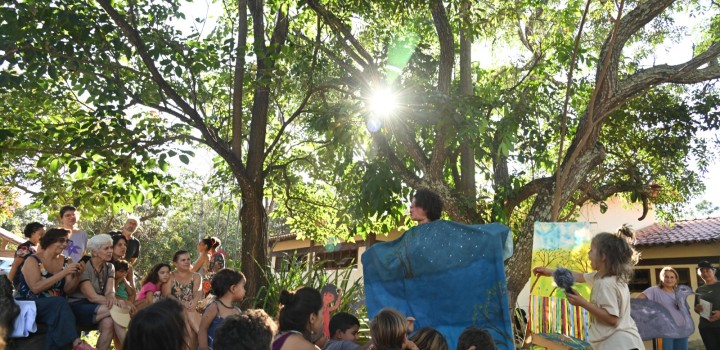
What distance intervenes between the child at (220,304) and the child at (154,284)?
1.91 m

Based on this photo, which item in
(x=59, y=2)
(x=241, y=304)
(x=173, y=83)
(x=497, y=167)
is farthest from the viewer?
(x=497, y=167)

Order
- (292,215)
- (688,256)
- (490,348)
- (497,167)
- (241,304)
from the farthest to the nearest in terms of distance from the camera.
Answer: (688,256)
(292,215)
(497,167)
(241,304)
(490,348)

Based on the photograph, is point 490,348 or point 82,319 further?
point 82,319

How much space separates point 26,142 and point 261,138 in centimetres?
305

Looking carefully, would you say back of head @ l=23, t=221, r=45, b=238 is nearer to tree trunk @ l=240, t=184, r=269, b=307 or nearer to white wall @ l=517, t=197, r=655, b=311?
tree trunk @ l=240, t=184, r=269, b=307

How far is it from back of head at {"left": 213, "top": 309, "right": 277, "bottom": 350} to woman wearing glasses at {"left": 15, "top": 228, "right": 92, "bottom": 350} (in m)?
3.14

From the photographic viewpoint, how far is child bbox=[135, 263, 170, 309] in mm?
6587

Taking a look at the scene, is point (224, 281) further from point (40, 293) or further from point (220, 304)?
point (40, 293)

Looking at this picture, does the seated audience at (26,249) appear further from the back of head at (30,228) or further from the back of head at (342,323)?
the back of head at (342,323)

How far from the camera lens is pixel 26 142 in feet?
25.7

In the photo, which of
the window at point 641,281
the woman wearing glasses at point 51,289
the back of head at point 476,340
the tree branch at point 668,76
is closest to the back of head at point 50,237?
the woman wearing glasses at point 51,289

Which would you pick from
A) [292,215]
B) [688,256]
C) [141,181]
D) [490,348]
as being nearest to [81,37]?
[141,181]

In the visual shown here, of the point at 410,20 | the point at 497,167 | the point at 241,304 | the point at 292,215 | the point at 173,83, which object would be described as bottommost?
the point at 241,304

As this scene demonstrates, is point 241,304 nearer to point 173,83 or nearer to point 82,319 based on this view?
point 82,319
